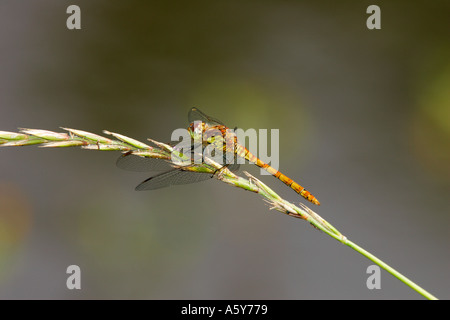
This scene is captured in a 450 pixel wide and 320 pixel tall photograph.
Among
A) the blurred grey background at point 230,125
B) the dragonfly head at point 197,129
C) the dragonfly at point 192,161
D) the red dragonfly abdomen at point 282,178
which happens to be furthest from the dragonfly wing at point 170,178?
the blurred grey background at point 230,125

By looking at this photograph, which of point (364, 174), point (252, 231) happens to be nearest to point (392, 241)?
point (364, 174)

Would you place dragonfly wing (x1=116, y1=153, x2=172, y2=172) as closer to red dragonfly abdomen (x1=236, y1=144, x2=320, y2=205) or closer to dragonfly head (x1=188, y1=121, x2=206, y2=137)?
dragonfly head (x1=188, y1=121, x2=206, y2=137)

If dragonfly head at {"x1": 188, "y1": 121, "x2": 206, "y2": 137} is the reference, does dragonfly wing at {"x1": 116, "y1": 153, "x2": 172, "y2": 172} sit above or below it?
below

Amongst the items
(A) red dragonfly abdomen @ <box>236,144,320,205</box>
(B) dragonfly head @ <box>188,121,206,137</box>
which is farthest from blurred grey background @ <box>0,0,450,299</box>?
(B) dragonfly head @ <box>188,121,206,137</box>

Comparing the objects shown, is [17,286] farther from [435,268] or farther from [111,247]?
[435,268]

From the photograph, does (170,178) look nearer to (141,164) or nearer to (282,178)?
(141,164)
